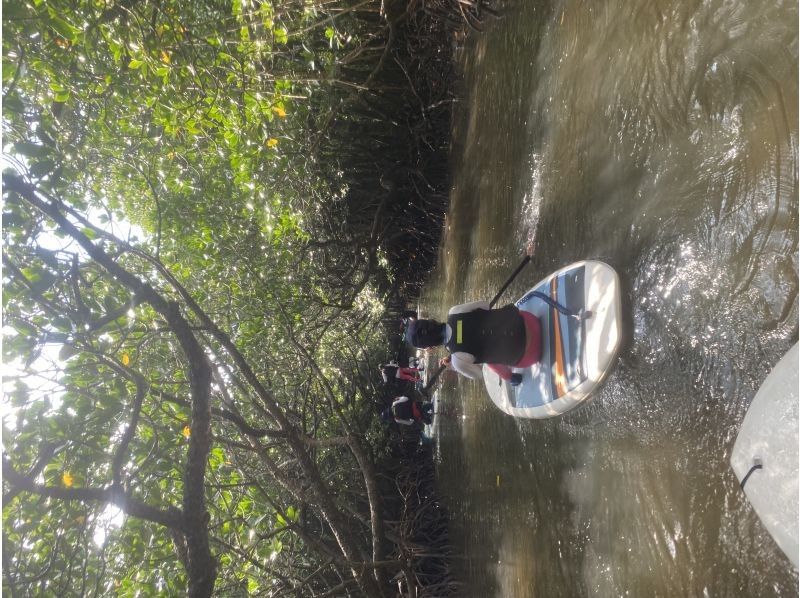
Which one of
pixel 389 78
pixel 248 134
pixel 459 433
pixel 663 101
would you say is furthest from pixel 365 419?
pixel 663 101

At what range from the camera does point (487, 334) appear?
4.59 meters

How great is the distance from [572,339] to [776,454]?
1887mm

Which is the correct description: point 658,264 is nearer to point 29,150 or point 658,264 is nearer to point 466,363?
point 466,363

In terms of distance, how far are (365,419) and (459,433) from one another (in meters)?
2.19

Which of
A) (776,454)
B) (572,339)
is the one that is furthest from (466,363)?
(776,454)

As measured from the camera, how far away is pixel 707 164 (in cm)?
319

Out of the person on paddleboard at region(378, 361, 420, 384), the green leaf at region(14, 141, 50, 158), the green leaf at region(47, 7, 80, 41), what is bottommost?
the green leaf at region(14, 141, 50, 158)

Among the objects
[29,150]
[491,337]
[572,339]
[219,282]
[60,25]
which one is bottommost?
[572,339]

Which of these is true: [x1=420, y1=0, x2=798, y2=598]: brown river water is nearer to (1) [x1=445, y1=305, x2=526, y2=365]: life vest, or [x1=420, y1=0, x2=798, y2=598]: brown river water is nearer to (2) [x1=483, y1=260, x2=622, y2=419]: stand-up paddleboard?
(2) [x1=483, y1=260, x2=622, y2=419]: stand-up paddleboard

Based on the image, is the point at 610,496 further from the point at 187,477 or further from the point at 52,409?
the point at 52,409

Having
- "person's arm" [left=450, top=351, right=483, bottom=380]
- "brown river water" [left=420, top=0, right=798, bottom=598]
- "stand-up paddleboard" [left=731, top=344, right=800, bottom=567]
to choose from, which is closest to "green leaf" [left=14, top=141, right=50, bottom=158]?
"person's arm" [left=450, top=351, right=483, bottom=380]

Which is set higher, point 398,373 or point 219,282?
point 219,282

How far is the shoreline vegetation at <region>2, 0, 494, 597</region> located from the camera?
376cm

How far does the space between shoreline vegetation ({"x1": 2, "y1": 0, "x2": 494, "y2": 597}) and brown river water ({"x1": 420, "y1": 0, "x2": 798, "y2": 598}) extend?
223 cm
